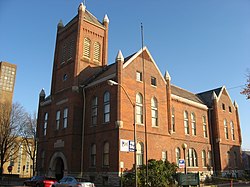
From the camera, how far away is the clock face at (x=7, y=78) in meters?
110

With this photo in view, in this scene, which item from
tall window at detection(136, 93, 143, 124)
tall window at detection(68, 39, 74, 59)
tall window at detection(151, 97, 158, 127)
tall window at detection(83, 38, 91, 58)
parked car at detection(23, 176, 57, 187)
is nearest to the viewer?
parked car at detection(23, 176, 57, 187)

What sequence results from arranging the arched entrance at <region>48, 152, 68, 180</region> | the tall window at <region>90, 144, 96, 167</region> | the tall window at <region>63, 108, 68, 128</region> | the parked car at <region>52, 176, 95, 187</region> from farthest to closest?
the arched entrance at <region>48, 152, 68, 180</region>, the tall window at <region>63, 108, 68, 128</region>, the tall window at <region>90, 144, 96, 167</region>, the parked car at <region>52, 176, 95, 187</region>

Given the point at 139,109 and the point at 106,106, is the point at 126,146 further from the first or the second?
the point at 139,109

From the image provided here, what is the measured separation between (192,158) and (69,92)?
20526mm

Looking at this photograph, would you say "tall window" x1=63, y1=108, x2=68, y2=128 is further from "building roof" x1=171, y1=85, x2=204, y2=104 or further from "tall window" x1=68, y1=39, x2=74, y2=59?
"building roof" x1=171, y1=85, x2=204, y2=104

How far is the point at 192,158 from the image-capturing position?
39438 mm

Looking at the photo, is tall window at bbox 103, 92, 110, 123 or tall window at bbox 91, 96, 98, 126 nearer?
tall window at bbox 103, 92, 110, 123

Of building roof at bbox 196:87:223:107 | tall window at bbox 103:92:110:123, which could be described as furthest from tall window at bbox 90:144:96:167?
building roof at bbox 196:87:223:107

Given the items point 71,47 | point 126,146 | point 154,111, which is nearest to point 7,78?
point 71,47

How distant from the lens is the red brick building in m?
29.5

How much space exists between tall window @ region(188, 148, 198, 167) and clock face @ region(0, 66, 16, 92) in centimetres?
9103

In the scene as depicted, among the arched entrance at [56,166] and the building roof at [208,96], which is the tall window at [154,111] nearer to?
the arched entrance at [56,166]

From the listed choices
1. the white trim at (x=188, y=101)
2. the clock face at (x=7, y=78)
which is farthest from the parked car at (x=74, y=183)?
the clock face at (x=7, y=78)

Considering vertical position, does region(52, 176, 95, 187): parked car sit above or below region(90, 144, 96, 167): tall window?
below
